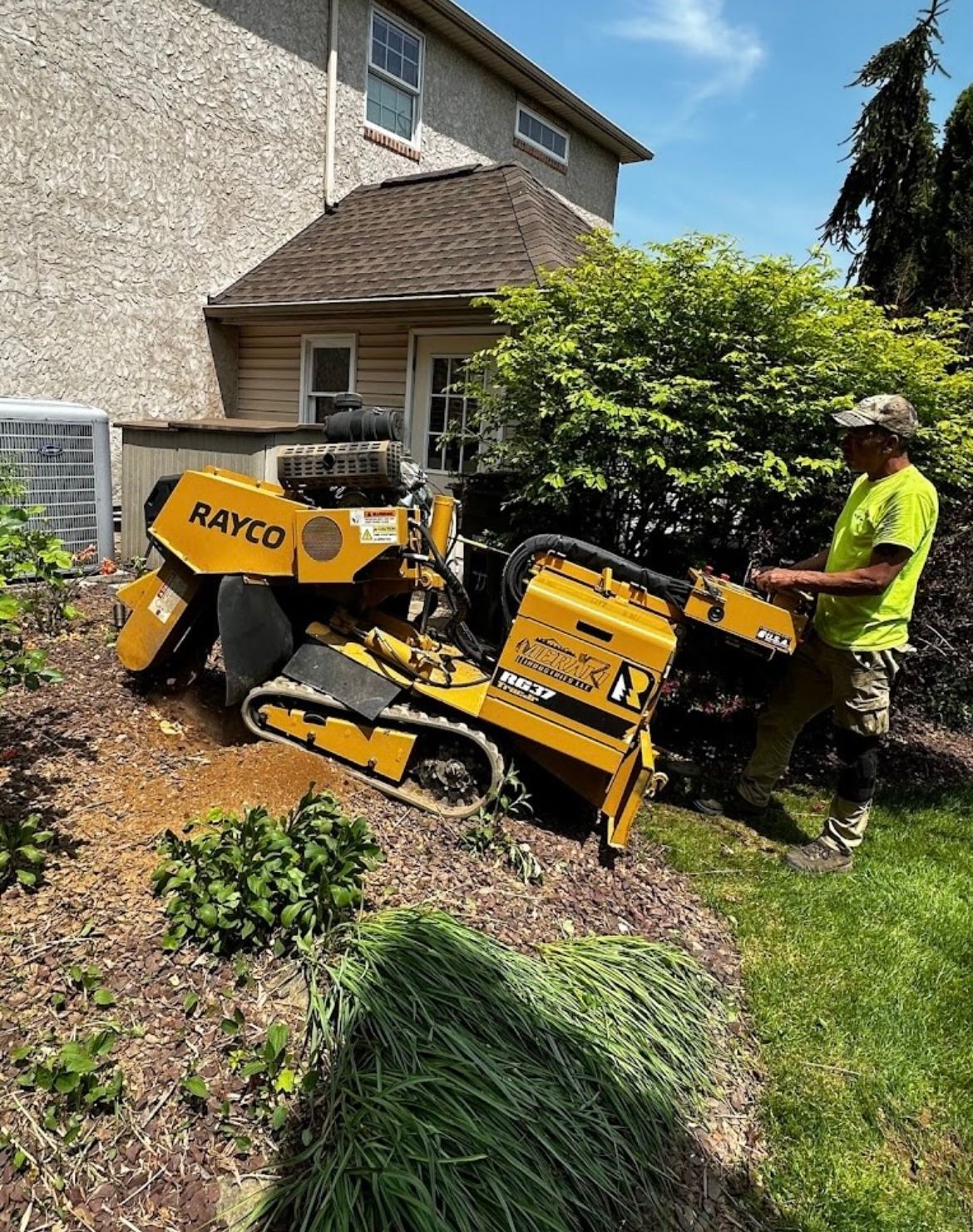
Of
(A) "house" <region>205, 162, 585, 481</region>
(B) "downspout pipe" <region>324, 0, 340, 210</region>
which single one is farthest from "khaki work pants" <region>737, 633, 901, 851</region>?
(B) "downspout pipe" <region>324, 0, 340, 210</region>

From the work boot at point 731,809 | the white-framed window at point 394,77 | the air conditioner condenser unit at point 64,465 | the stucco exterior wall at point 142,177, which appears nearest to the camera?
the work boot at point 731,809

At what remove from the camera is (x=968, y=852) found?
4.55 m

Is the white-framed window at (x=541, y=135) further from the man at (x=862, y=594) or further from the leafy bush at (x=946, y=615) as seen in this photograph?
the man at (x=862, y=594)

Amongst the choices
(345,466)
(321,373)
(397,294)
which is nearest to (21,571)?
(345,466)

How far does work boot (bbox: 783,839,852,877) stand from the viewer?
412cm

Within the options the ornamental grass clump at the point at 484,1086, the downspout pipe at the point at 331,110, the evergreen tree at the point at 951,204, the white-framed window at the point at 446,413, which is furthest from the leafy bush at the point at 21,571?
the downspout pipe at the point at 331,110

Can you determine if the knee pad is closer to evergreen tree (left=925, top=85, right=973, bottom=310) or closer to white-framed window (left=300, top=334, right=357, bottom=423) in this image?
evergreen tree (left=925, top=85, right=973, bottom=310)

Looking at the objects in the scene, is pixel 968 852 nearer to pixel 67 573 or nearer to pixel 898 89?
pixel 67 573

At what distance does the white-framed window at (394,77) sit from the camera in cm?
1103

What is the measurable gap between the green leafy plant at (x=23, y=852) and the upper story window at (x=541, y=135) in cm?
1408

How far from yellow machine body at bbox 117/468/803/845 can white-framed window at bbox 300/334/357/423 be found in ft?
21.8

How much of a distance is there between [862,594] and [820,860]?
135 cm

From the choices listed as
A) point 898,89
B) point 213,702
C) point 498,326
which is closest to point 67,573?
point 213,702

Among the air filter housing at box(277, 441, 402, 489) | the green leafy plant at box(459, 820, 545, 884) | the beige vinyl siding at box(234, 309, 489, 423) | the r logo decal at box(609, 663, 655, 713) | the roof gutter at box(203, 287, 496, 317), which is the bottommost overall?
the green leafy plant at box(459, 820, 545, 884)
